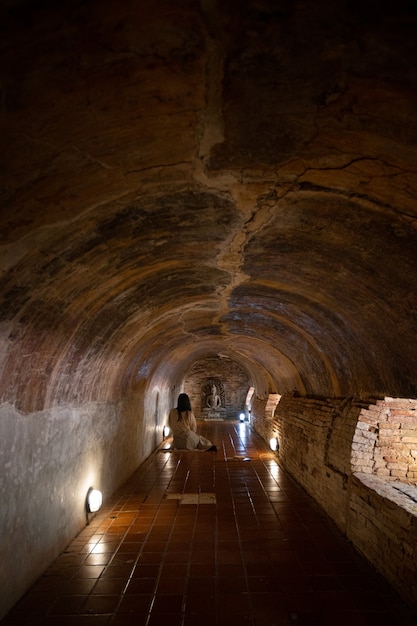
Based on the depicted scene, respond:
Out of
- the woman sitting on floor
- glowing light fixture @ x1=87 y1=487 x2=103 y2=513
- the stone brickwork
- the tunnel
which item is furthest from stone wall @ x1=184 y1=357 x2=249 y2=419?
the stone brickwork

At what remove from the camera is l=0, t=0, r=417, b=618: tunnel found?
170cm

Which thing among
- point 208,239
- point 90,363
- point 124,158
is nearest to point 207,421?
point 90,363

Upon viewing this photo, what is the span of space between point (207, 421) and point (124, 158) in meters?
22.8

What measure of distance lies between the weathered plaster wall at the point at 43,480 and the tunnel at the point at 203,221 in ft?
0.11

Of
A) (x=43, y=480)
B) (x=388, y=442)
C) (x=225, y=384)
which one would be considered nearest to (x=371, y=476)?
(x=388, y=442)

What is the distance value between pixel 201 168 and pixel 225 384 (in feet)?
79.5

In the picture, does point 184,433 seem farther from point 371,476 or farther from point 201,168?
point 201,168

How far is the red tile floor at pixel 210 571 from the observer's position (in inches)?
153

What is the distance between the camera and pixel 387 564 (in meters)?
4.51

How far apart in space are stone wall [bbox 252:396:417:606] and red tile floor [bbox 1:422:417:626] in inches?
10.8

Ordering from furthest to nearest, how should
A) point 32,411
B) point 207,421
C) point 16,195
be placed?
point 207,421
point 32,411
point 16,195

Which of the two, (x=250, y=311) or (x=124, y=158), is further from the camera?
(x=250, y=311)

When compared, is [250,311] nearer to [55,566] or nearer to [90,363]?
[90,363]

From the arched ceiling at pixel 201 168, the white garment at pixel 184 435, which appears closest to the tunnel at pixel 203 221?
the arched ceiling at pixel 201 168
